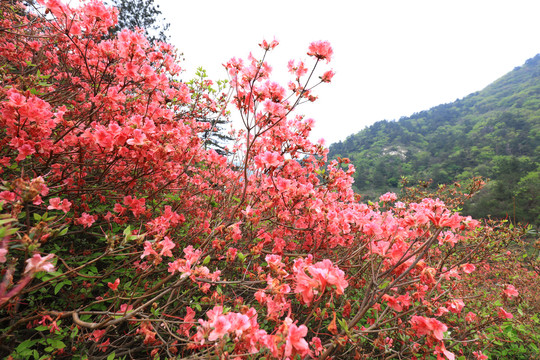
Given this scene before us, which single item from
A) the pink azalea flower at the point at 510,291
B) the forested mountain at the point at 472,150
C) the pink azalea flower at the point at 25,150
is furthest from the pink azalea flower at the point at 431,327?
the forested mountain at the point at 472,150

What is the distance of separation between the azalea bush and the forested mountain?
27.8 m

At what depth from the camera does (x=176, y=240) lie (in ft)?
8.54

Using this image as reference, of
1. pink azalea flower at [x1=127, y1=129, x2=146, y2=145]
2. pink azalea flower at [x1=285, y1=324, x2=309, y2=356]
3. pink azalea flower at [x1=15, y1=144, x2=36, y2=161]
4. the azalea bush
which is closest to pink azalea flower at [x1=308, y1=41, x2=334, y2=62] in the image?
the azalea bush

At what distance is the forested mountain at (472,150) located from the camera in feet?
76.3

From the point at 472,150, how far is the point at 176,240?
51.3 m

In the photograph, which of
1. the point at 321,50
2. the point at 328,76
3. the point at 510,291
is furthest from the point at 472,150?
the point at 321,50

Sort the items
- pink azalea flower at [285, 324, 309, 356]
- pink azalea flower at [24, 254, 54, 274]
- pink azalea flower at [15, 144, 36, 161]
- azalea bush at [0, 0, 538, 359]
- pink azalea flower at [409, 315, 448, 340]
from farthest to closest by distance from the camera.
→ pink azalea flower at [15, 144, 36, 161] → pink azalea flower at [409, 315, 448, 340] → azalea bush at [0, 0, 538, 359] → pink azalea flower at [285, 324, 309, 356] → pink azalea flower at [24, 254, 54, 274]

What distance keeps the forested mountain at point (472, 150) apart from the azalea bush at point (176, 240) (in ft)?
91.1

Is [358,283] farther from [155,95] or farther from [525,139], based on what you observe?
[525,139]

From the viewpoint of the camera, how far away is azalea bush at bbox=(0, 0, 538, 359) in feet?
4.16

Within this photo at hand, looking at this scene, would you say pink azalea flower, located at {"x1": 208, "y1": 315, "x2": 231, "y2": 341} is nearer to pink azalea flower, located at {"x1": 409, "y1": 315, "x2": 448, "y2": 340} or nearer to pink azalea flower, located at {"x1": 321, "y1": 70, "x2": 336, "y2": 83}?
pink azalea flower, located at {"x1": 409, "y1": 315, "x2": 448, "y2": 340}

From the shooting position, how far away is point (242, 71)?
88.9 inches

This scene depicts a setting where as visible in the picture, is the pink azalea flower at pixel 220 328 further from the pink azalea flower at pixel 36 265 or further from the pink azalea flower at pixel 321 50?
the pink azalea flower at pixel 321 50

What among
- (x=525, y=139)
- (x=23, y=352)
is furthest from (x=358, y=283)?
(x=525, y=139)
